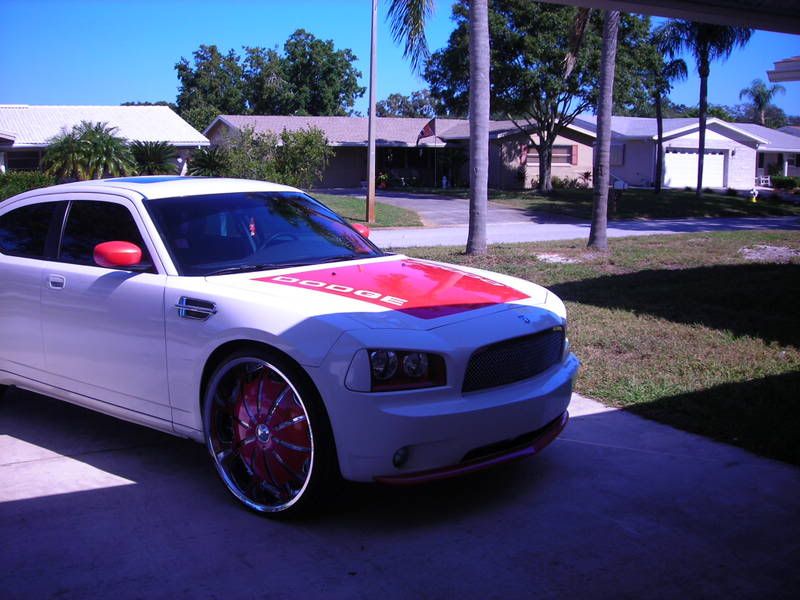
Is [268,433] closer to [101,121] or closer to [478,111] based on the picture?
[478,111]

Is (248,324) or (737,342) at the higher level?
(248,324)

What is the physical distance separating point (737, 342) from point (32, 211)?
20.1 ft

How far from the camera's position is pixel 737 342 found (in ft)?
24.6

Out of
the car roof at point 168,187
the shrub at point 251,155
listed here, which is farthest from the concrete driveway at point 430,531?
the shrub at point 251,155

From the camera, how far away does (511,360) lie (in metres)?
4.09

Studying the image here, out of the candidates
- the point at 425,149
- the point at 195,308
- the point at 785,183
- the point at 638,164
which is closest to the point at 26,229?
the point at 195,308

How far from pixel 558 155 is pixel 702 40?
11.1 metres

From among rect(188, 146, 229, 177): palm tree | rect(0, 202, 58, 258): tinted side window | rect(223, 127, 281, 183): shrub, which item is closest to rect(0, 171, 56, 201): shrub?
rect(188, 146, 229, 177): palm tree

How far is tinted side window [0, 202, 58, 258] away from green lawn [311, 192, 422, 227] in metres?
18.7

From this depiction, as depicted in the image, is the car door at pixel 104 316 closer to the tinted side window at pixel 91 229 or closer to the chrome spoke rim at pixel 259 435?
the tinted side window at pixel 91 229

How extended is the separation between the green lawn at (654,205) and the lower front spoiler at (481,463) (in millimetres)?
24858

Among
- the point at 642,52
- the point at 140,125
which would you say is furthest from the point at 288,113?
the point at 642,52

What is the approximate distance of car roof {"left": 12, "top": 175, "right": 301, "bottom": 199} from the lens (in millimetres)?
5039

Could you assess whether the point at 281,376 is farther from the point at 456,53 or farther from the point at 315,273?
the point at 456,53
